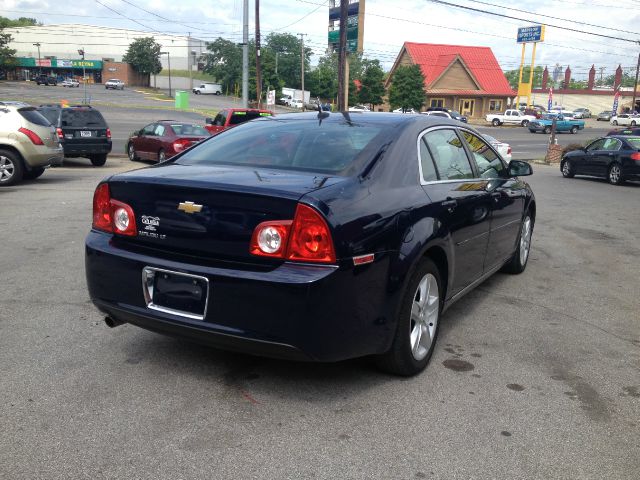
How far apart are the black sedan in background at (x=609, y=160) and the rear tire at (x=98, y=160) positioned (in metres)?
14.7

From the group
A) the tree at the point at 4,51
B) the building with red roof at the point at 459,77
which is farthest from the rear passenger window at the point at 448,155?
the tree at the point at 4,51

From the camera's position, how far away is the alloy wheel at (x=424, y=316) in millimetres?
3965

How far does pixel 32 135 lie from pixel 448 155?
35.6 ft

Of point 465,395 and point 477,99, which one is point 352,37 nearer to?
point 465,395

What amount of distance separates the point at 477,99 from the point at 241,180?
75223 millimetres

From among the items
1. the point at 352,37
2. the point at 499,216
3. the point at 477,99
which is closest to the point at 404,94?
the point at 477,99

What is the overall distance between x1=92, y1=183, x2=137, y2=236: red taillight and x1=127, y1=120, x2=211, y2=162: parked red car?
1367cm

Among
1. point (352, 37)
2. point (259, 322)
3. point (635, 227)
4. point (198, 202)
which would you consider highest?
point (352, 37)

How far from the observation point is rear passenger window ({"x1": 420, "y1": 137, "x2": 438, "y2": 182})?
4.23m

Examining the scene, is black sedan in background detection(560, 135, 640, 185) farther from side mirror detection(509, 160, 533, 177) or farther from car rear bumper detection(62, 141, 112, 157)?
car rear bumper detection(62, 141, 112, 157)

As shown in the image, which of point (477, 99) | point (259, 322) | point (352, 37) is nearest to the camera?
point (259, 322)

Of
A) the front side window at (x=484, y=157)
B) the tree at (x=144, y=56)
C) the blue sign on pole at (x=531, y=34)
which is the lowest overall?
the front side window at (x=484, y=157)

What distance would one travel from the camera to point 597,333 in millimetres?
5039

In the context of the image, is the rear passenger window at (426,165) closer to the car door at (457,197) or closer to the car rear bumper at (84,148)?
the car door at (457,197)
